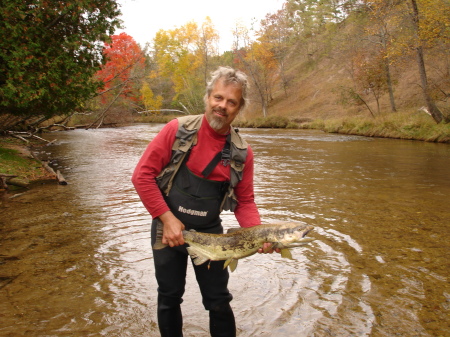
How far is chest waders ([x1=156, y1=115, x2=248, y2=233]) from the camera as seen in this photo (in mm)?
3047

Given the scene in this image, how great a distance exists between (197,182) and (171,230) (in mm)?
429

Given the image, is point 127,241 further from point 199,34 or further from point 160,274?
point 199,34

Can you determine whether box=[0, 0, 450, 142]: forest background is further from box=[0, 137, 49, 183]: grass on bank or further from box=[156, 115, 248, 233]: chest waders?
box=[0, 137, 49, 183]: grass on bank

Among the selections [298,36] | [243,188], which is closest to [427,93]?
[243,188]

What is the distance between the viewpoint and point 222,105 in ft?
10.1

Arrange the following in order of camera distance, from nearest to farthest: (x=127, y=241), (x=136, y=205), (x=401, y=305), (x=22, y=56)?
(x=401, y=305) < (x=127, y=241) < (x=136, y=205) < (x=22, y=56)

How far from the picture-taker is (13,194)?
987cm

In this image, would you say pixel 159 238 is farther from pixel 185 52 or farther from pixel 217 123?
pixel 185 52

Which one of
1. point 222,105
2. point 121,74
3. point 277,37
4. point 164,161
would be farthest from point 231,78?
point 277,37

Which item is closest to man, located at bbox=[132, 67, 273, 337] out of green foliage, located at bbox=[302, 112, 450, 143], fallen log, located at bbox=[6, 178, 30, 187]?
fallen log, located at bbox=[6, 178, 30, 187]

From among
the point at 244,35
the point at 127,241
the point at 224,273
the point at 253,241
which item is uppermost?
the point at 244,35

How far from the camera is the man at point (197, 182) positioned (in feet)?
9.87

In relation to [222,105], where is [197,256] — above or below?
below

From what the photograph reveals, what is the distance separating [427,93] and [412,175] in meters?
13.5
